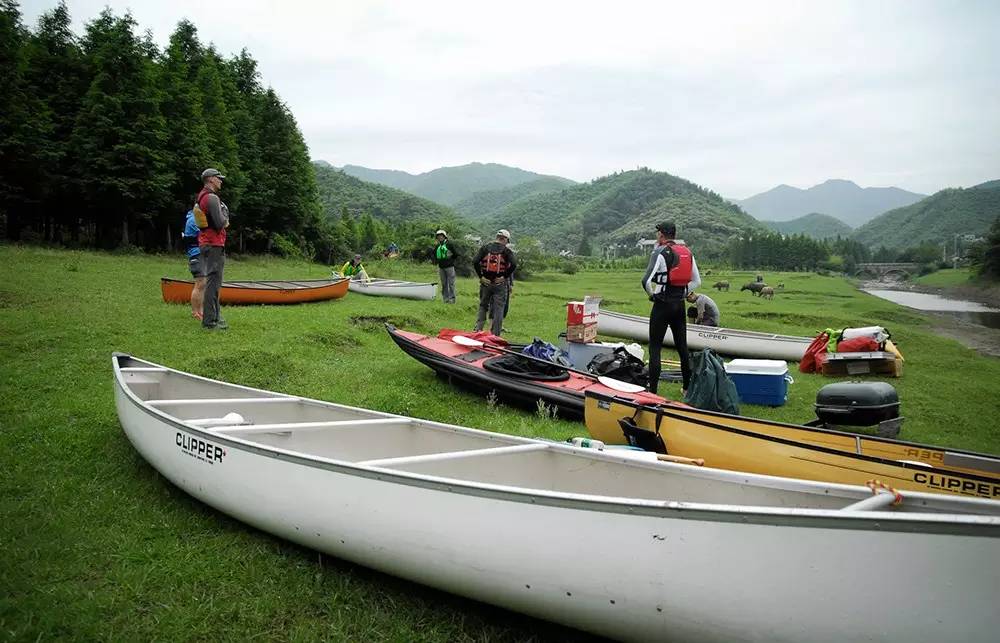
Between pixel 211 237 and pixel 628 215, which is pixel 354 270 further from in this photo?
pixel 628 215

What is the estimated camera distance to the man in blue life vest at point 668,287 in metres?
8.27

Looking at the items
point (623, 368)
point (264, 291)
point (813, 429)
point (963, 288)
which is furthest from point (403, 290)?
point (963, 288)

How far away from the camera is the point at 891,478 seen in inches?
159

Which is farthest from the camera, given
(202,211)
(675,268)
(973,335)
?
(973,335)

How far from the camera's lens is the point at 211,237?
9.35 m

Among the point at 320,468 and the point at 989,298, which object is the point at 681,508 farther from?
the point at 989,298

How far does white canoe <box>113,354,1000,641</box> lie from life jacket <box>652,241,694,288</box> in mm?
4593

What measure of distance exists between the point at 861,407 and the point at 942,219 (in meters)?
160

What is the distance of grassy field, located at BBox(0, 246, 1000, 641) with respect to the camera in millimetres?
3414

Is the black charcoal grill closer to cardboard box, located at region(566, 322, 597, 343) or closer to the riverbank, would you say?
cardboard box, located at region(566, 322, 597, 343)

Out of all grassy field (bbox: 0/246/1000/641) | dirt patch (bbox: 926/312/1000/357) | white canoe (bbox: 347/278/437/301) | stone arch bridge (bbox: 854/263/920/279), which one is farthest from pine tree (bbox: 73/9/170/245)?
stone arch bridge (bbox: 854/263/920/279)

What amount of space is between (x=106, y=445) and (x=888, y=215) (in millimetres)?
222338

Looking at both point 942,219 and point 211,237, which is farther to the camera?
point 942,219

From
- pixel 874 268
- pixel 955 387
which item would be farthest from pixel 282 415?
pixel 874 268
